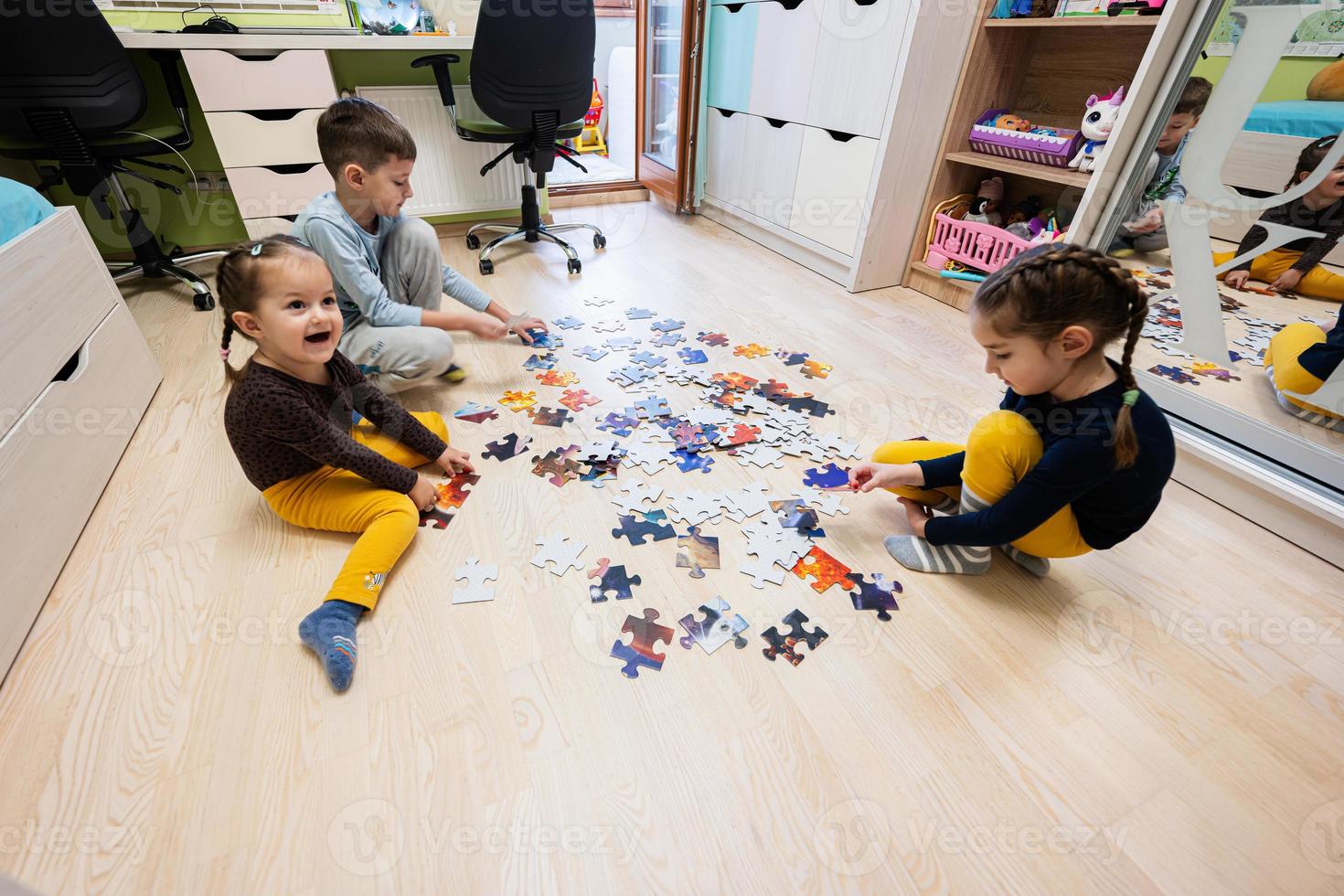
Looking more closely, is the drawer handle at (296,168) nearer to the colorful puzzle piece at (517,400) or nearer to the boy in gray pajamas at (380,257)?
the boy in gray pajamas at (380,257)

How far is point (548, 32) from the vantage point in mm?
2256

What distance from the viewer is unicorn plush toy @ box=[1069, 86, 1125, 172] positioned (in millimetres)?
1817

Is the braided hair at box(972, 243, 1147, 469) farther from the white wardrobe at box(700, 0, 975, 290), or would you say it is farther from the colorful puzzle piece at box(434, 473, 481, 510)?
the white wardrobe at box(700, 0, 975, 290)

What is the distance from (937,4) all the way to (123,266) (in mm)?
3252

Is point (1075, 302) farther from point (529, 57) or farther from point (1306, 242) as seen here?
point (529, 57)

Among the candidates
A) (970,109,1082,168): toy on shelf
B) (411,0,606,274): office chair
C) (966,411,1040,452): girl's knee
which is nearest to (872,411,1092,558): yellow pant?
(966,411,1040,452): girl's knee

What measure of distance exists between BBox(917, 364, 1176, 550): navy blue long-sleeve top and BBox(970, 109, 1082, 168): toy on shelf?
55.1 inches

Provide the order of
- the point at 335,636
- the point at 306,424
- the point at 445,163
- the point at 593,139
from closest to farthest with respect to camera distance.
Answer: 1. the point at 335,636
2. the point at 306,424
3. the point at 445,163
4. the point at 593,139

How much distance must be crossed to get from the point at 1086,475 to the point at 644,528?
32.4 inches

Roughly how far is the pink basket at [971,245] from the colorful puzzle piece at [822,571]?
1538 mm

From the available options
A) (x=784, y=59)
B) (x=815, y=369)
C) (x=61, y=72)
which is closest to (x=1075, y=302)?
(x=815, y=369)

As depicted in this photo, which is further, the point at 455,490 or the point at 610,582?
the point at 455,490

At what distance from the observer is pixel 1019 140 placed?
2100 millimetres

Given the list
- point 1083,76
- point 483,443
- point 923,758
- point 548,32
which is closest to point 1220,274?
point 1083,76
